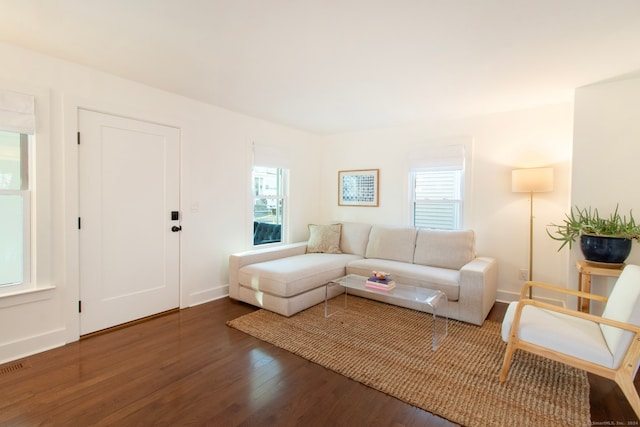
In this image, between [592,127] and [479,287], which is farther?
[479,287]

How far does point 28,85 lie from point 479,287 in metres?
4.25

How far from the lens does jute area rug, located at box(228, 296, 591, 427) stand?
5.90 feet

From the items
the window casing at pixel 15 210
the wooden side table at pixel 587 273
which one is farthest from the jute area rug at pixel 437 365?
the window casing at pixel 15 210

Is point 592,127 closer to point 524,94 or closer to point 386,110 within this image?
point 524,94

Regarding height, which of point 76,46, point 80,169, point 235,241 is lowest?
point 235,241

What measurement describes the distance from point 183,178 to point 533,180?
3.82 metres

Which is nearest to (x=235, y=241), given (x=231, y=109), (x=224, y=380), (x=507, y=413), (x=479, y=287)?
(x=231, y=109)

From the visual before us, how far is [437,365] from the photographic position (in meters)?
2.27

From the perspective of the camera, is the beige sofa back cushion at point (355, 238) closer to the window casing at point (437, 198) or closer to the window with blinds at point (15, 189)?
the window casing at point (437, 198)

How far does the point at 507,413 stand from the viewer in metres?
1.76

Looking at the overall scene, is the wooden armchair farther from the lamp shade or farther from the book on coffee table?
the lamp shade

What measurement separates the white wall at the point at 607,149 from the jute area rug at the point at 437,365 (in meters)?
1.27

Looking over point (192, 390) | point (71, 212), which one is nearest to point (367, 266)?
point (192, 390)

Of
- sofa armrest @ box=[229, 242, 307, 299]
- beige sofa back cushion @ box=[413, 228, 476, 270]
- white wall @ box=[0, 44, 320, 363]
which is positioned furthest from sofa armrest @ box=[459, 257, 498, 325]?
white wall @ box=[0, 44, 320, 363]
